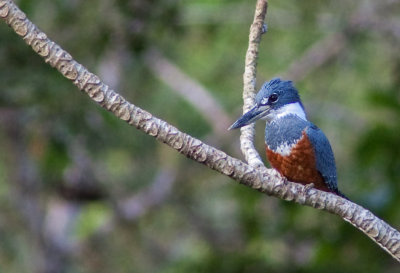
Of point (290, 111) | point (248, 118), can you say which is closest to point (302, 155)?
point (290, 111)

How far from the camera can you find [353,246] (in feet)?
20.7

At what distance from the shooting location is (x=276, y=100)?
13.5 ft

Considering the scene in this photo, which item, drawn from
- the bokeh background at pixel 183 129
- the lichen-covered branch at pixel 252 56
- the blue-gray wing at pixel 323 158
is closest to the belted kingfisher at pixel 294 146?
the blue-gray wing at pixel 323 158

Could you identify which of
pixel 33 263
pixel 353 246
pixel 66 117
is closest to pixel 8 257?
pixel 33 263

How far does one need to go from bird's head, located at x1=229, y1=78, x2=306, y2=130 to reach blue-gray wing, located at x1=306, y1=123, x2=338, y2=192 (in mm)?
198

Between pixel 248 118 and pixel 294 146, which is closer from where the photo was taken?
pixel 248 118

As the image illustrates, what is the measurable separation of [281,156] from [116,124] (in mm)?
3363

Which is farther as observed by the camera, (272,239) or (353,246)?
(272,239)

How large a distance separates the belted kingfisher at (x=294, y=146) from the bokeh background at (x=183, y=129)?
2045 mm

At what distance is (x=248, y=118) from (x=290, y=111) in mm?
478

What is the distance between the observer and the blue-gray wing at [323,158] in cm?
398

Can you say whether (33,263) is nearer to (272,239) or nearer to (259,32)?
(272,239)

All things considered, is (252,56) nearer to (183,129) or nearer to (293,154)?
(293,154)

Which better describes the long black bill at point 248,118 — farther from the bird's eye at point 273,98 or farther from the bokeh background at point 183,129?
the bokeh background at point 183,129
